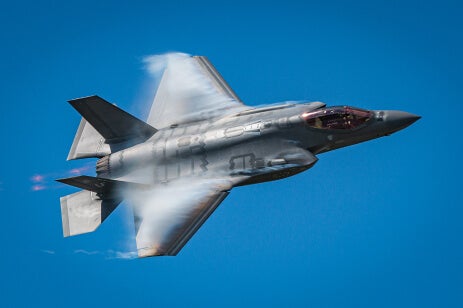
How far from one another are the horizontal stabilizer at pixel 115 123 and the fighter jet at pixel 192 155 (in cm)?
4

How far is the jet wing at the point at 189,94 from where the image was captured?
3158 centimetres

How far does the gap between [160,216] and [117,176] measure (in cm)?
261

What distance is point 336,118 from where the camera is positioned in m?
28.9

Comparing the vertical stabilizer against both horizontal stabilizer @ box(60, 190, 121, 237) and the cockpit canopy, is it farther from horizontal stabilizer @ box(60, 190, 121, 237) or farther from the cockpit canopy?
the cockpit canopy

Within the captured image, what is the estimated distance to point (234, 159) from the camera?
29.0m

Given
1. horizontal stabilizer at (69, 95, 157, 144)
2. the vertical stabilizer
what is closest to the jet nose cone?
horizontal stabilizer at (69, 95, 157, 144)

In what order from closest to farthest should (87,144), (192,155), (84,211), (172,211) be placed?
(172,211), (192,155), (84,211), (87,144)

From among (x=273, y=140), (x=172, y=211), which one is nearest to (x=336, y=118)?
(x=273, y=140)

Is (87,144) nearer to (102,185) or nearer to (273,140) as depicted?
(102,185)

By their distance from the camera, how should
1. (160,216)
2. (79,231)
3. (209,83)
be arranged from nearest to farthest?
(160,216), (79,231), (209,83)

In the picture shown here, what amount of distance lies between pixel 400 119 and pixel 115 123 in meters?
10.00

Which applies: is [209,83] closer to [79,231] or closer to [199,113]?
[199,113]

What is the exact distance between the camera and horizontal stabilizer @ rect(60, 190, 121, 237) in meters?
30.6

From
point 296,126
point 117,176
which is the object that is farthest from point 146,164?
point 296,126
